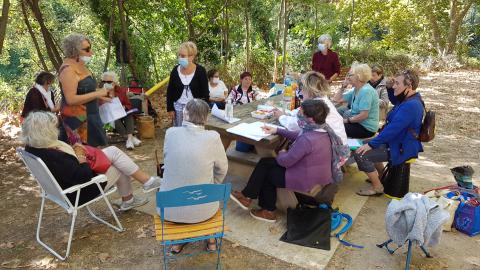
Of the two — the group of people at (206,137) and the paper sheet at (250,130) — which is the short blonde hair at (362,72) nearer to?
the group of people at (206,137)

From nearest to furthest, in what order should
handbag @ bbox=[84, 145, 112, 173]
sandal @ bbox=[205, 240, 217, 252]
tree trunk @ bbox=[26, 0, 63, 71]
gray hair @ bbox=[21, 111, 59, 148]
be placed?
gray hair @ bbox=[21, 111, 59, 148]
sandal @ bbox=[205, 240, 217, 252]
handbag @ bbox=[84, 145, 112, 173]
tree trunk @ bbox=[26, 0, 63, 71]

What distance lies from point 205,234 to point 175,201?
1.29ft

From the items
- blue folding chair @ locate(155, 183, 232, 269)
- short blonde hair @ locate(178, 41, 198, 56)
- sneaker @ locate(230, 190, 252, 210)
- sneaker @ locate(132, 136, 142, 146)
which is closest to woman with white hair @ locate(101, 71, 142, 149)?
sneaker @ locate(132, 136, 142, 146)

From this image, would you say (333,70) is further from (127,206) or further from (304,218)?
(127,206)

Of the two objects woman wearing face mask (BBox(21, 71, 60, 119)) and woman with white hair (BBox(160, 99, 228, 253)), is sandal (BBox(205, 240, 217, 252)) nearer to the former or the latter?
woman with white hair (BBox(160, 99, 228, 253))

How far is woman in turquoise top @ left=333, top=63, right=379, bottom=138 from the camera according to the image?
4.49 meters

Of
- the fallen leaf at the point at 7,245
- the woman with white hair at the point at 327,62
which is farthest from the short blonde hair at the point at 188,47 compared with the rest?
the woman with white hair at the point at 327,62

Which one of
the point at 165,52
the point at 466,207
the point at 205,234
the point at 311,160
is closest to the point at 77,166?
the point at 205,234

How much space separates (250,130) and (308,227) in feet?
3.66

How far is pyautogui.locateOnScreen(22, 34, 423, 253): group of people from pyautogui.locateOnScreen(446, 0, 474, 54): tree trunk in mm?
14799

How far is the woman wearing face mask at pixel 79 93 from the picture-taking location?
3.76 m

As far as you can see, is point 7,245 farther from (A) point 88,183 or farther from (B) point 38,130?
(B) point 38,130

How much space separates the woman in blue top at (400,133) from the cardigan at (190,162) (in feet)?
6.41

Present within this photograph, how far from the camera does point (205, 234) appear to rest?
9.18ft
